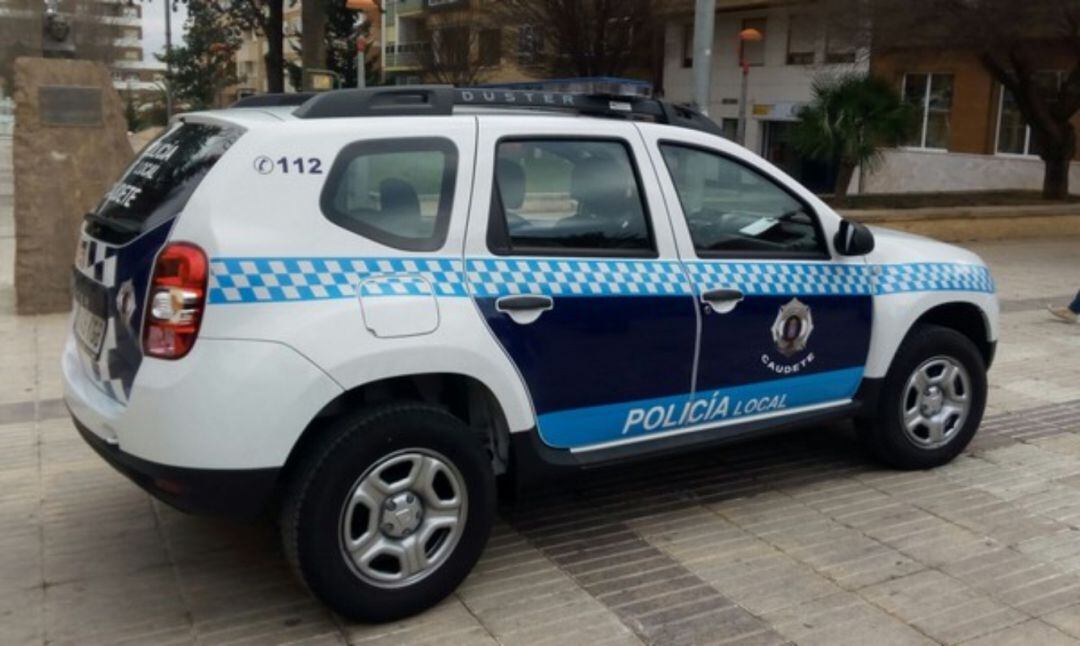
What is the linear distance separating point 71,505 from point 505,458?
2.06 m

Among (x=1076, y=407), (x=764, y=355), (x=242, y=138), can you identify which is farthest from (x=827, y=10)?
(x=242, y=138)

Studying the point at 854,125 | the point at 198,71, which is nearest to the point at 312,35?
Result: the point at 854,125

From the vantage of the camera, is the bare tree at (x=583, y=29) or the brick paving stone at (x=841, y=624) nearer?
the brick paving stone at (x=841, y=624)

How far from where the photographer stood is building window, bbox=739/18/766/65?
3341 cm

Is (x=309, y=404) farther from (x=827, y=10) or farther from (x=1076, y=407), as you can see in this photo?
(x=827, y=10)

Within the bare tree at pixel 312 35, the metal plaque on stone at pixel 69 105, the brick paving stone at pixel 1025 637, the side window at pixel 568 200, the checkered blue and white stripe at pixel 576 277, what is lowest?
the brick paving stone at pixel 1025 637

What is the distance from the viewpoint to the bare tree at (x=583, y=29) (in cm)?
2706

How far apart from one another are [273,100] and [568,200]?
126 cm

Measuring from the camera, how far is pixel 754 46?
3378 centimetres

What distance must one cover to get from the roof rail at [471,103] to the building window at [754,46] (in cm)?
3021

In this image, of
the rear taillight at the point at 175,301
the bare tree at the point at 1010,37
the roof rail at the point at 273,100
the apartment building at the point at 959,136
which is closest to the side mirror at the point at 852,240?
the roof rail at the point at 273,100

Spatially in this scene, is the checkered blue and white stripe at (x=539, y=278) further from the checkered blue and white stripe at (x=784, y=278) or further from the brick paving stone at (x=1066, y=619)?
the brick paving stone at (x=1066, y=619)

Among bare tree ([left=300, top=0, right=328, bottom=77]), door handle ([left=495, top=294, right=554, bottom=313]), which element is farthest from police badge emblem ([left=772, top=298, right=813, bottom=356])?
bare tree ([left=300, top=0, right=328, bottom=77])

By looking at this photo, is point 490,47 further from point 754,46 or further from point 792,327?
point 792,327
